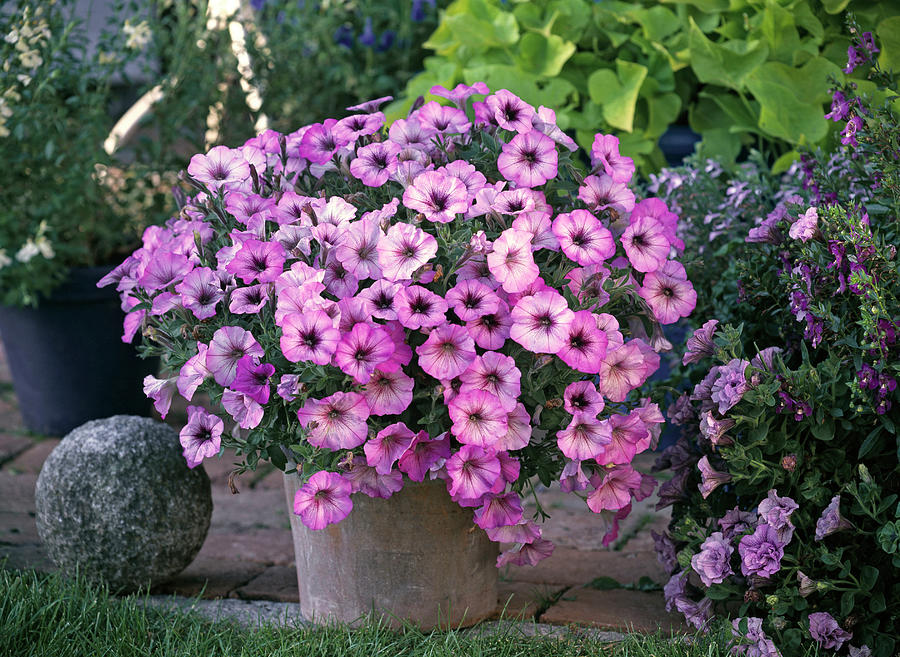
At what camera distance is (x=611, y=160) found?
1.62 meters

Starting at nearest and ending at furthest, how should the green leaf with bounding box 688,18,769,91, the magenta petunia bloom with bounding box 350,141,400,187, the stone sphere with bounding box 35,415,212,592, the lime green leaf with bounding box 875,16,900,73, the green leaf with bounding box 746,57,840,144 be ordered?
the magenta petunia bloom with bounding box 350,141,400,187
the stone sphere with bounding box 35,415,212,592
the lime green leaf with bounding box 875,16,900,73
the green leaf with bounding box 746,57,840,144
the green leaf with bounding box 688,18,769,91

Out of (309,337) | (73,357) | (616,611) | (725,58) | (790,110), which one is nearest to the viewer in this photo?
(309,337)

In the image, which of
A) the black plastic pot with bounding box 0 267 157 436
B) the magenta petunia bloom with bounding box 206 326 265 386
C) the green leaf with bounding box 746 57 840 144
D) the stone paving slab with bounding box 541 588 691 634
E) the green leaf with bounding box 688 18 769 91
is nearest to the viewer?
the magenta petunia bloom with bounding box 206 326 265 386

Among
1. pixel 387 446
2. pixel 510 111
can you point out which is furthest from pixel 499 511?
pixel 510 111

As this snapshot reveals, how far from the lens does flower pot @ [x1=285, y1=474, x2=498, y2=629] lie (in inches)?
62.8

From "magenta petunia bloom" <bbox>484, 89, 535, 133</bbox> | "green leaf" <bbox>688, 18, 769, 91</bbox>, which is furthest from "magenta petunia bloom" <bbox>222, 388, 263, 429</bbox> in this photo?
"green leaf" <bbox>688, 18, 769, 91</bbox>

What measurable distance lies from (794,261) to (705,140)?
42.1 inches

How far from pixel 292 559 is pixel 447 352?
956 millimetres

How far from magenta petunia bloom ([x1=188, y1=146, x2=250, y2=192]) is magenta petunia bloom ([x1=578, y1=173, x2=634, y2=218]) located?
56 centimetres

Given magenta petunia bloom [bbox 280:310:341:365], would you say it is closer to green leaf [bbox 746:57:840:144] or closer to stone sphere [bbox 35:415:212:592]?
stone sphere [bbox 35:415:212:592]

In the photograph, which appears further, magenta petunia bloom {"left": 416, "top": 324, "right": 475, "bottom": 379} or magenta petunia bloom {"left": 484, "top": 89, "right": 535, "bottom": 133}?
magenta petunia bloom {"left": 484, "top": 89, "right": 535, "bottom": 133}

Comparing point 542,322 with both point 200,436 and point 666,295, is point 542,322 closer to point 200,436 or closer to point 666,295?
point 666,295

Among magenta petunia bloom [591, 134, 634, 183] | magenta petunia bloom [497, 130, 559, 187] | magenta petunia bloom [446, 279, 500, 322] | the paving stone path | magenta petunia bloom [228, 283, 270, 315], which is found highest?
magenta petunia bloom [497, 130, 559, 187]

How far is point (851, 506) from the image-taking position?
1.48m
